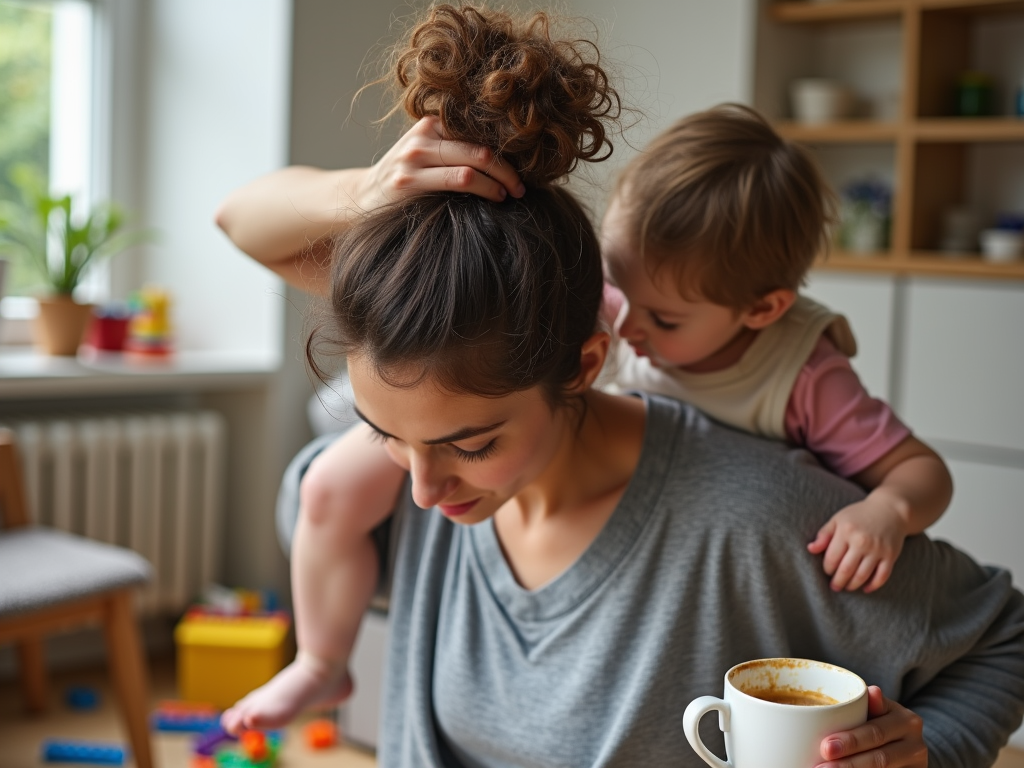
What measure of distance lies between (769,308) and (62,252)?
2677 millimetres

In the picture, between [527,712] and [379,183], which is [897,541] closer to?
[527,712]

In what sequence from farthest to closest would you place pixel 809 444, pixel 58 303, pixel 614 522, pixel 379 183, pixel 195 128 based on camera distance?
pixel 195 128
pixel 58 303
pixel 809 444
pixel 614 522
pixel 379 183

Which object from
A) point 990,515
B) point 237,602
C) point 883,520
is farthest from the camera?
point 237,602

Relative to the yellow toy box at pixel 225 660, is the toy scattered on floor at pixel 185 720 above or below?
below

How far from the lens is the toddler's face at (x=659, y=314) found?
1239 millimetres

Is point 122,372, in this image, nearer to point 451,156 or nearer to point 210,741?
point 210,741

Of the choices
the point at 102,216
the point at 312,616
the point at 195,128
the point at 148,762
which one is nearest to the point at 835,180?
the point at 195,128

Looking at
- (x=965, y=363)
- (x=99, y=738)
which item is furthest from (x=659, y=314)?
(x=99, y=738)

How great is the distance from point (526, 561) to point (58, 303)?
2435mm

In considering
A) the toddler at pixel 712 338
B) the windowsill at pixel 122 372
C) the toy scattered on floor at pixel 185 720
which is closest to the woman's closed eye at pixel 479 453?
the toddler at pixel 712 338

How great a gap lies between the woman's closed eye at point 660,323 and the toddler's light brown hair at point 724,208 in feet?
0.13

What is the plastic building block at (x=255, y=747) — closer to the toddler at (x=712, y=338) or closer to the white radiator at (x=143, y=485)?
the white radiator at (x=143, y=485)

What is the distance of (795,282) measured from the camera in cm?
128

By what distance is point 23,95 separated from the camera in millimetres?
3541
